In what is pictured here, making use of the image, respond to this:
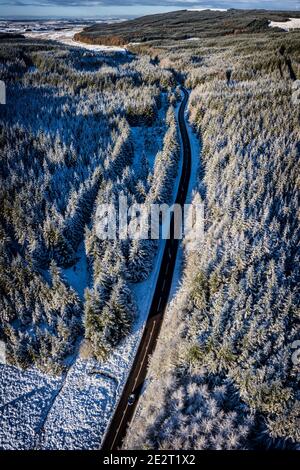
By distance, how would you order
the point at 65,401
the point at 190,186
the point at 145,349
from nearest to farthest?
the point at 65,401
the point at 145,349
the point at 190,186

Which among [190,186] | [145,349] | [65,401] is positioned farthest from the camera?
[190,186]

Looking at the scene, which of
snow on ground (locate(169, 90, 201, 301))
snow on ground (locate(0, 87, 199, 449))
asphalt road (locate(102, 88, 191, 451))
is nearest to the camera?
asphalt road (locate(102, 88, 191, 451))

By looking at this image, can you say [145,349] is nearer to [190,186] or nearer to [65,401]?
[65,401]

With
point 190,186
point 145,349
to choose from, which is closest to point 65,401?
point 145,349

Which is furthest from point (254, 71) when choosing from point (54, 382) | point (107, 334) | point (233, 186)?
point (54, 382)

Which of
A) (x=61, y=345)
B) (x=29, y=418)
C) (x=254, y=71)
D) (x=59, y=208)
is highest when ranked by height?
(x=254, y=71)

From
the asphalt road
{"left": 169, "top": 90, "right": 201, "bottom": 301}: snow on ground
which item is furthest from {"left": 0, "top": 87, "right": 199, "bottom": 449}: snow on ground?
{"left": 169, "top": 90, "right": 201, "bottom": 301}: snow on ground

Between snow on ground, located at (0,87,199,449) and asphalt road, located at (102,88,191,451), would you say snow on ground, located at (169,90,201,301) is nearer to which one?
asphalt road, located at (102,88,191,451)
